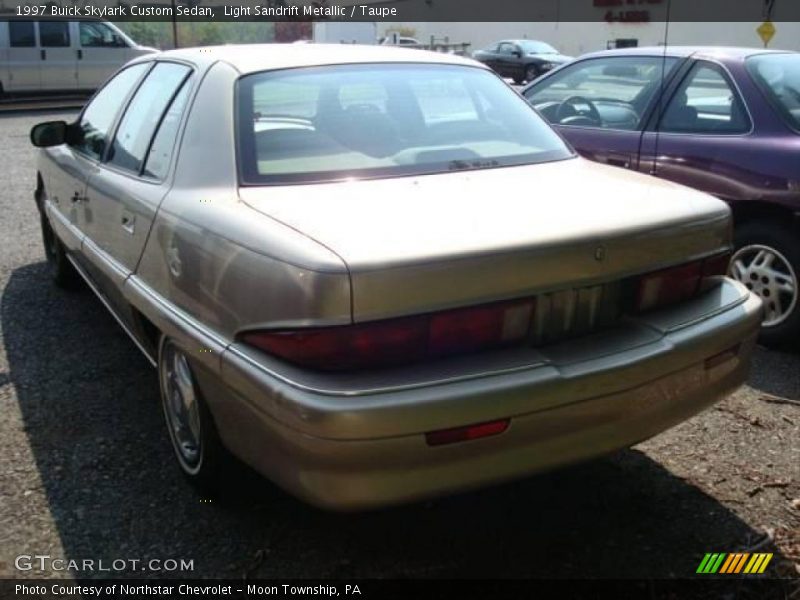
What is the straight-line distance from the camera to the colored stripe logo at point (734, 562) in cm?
257

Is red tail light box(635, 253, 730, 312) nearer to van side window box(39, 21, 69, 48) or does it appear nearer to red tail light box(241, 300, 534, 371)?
red tail light box(241, 300, 534, 371)

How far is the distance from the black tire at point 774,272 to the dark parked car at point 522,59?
23.9m

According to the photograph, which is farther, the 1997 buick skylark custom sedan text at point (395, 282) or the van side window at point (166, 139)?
the van side window at point (166, 139)

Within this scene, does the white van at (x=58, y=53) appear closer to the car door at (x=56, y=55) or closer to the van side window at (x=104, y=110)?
the car door at (x=56, y=55)

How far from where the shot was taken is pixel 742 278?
4.47 m

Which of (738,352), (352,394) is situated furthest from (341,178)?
(738,352)

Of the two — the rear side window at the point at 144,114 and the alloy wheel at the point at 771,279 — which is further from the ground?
the rear side window at the point at 144,114

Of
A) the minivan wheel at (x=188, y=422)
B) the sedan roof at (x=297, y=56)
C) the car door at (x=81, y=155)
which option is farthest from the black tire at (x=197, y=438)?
the car door at (x=81, y=155)

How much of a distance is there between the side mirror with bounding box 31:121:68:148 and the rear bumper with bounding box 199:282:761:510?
2432 millimetres

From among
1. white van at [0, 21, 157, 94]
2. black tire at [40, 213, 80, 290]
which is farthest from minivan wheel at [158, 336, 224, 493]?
white van at [0, 21, 157, 94]

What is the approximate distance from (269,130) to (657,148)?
2.75 metres

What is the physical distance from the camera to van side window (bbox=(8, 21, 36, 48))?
17.8 meters

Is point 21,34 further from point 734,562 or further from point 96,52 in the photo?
point 734,562

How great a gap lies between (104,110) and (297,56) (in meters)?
1.48
